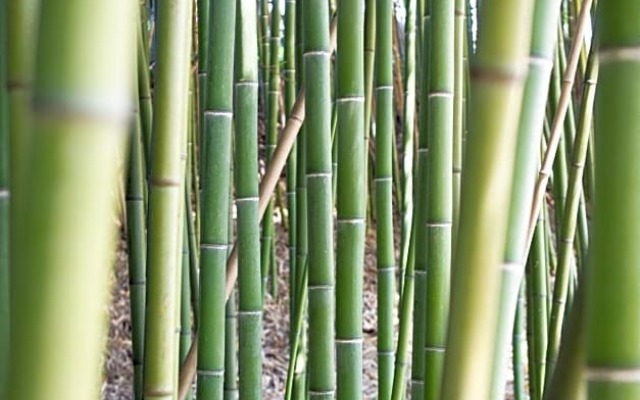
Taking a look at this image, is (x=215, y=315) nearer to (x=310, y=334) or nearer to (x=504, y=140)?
(x=310, y=334)

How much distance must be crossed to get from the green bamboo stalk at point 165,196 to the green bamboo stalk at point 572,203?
1.39ft

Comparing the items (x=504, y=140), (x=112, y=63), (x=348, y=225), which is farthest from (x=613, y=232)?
(x=348, y=225)

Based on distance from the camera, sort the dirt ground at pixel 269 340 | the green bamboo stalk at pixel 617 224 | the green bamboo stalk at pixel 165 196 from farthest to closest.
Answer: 1. the dirt ground at pixel 269 340
2. the green bamboo stalk at pixel 165 196
3. the green bamboo stalk at pixel 617 224

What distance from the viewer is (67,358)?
0.23 meters

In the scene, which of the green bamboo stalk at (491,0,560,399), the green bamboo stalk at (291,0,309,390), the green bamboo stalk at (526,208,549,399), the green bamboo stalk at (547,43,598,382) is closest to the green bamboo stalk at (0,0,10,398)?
the green bamboo stalk at (491,0,560,399)

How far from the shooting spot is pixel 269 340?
9.32ft

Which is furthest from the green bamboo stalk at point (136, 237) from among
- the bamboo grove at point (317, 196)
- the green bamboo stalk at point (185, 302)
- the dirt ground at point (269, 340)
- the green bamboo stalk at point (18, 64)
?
the dirt ground at point (269, 340)

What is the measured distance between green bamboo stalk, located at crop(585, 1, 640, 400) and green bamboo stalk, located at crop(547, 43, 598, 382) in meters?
0.55

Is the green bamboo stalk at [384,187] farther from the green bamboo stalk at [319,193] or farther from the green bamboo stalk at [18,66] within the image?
the green bamboo stalk at [18,66]

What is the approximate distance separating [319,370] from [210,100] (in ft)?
0.83

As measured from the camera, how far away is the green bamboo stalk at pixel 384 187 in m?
1.14

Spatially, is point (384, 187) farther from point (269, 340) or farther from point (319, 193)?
point (269, 340)

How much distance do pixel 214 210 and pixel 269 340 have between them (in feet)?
6.70

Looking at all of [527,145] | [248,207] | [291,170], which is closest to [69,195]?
[527,145]
